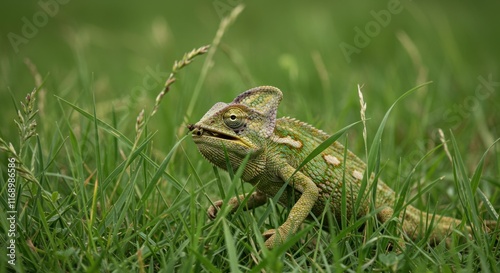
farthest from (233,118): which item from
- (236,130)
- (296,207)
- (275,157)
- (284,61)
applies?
(284,61)

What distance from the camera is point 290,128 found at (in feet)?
12.3

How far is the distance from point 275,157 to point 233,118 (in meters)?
0.33

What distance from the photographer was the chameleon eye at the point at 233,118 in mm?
3502

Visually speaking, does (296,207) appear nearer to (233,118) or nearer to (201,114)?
(233,118)

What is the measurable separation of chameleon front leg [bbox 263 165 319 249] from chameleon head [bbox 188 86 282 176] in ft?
0.63

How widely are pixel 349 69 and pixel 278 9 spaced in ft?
18.6

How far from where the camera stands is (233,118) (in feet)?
11.5

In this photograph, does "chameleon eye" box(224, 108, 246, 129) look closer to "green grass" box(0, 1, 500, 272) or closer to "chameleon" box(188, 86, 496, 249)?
"chameleon" box(188, 86, 496, 249)

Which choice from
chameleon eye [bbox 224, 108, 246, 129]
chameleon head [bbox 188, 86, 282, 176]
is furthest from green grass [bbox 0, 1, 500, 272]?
chameleon eye [bbox 224, 108, 246, 129]

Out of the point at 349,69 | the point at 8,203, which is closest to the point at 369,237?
the point at 8,203

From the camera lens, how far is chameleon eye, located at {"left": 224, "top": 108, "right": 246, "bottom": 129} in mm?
3502

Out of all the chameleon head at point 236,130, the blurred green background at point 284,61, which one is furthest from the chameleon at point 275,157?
the blurred green background at point 284,61

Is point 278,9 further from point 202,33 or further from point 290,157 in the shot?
point 290,157

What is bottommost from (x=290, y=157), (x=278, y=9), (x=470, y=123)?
(x=470, y=123)
